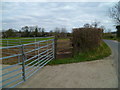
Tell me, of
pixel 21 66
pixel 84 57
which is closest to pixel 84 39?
pixel 84 57

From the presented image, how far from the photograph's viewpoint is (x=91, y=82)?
295 centimetres

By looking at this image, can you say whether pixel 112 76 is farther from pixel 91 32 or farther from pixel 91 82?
pixel 91 32

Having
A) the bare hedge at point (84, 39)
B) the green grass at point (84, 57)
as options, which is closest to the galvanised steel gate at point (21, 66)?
the green grass at point (84, 57)

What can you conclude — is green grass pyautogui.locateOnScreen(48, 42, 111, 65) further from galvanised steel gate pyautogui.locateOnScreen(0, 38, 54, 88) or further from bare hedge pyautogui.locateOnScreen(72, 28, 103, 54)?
galvanised steel gate pyautogui.locateOnScreen(0, 38, 54, 88)

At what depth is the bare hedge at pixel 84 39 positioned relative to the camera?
22.8 ft

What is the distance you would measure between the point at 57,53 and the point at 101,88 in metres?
3.64

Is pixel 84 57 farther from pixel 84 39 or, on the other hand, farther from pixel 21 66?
pixel 21 66

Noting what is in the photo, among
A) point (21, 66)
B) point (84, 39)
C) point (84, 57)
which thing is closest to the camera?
point (21, 66)

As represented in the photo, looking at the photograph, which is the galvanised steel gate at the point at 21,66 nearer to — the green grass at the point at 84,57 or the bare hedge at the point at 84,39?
the green grass at the point at 84,57

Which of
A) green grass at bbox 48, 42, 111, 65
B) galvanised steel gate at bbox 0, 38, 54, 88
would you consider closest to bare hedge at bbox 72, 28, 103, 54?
green grass at bbox 48, 42, 111, 65

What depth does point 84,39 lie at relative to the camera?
7.17 m

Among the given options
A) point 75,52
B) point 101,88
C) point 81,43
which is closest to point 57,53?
point 75,52

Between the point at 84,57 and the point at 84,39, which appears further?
the point at 84,39

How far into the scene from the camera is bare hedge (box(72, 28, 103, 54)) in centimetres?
694
